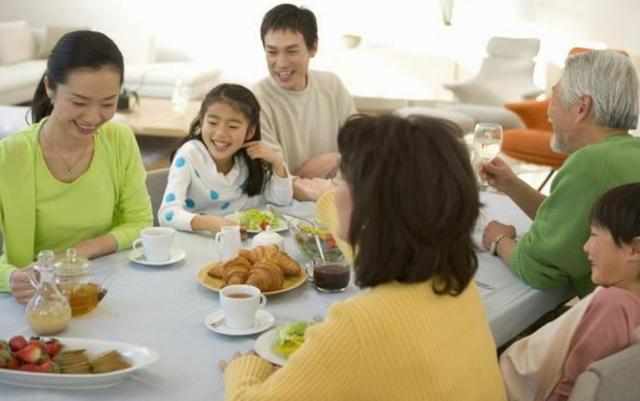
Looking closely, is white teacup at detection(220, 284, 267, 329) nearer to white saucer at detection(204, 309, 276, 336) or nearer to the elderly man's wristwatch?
white saucer at detection(204, 309, 276, 336)

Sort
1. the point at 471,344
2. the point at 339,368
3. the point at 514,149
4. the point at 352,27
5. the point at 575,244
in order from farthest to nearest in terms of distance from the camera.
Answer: the point at 352,27, the point at 514,149, the point at 575,244, the point at 471,344, the point at 339,368

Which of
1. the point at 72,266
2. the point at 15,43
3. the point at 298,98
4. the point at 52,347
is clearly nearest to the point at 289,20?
the point at 298,98

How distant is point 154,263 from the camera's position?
5.85 feet

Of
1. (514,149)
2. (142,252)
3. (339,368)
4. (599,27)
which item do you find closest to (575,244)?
(339,368)

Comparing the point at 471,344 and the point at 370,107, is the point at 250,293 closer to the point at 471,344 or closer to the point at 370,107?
the point at 471,344

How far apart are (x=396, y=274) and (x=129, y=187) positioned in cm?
115

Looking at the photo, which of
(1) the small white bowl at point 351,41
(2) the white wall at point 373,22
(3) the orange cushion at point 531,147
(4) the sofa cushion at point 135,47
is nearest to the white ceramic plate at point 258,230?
(3) the orange cushion at point 531,147

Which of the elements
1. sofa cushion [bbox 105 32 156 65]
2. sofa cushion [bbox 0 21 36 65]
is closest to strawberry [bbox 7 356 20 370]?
sofa cushion [bbox 105 32 156 65]

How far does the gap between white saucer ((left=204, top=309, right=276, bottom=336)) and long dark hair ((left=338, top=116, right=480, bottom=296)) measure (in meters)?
0.37

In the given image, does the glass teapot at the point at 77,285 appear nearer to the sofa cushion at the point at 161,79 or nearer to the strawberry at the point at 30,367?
the strawberry at the point at 30,367

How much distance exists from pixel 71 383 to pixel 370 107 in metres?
6.43

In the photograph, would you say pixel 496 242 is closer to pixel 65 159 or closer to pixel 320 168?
pixel 320 168

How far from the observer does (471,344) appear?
119 cm

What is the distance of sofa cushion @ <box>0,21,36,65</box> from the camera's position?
7.32 m
